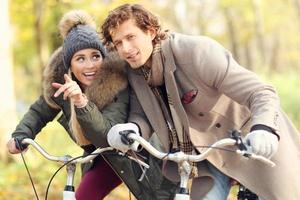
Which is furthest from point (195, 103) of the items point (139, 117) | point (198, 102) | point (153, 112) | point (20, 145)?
point (20, 145)

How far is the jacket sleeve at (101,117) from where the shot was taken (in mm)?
A: 3604

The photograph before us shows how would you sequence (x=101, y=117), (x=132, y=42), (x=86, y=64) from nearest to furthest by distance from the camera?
1. (x=132, y=42)
2. (x=101, y=117)
3. (x=86, y=64)

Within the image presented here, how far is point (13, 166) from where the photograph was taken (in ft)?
31.3

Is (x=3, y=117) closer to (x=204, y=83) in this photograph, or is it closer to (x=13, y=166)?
(x=13, y=166)

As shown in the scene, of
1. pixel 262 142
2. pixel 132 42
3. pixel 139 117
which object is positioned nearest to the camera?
pixel 262 142

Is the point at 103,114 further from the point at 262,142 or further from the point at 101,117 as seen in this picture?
the point at 262,142

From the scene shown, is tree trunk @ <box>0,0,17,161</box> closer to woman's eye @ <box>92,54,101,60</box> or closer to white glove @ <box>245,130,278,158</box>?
woman's eye @ <box>92,54,101,60</box>

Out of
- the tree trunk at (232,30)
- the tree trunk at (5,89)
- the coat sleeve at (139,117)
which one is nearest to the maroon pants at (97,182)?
the coat sleeve at (139,117)

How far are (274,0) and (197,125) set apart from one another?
23314mm

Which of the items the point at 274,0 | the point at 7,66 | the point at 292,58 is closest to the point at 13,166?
the point at 7,66

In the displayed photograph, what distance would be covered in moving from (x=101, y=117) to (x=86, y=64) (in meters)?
0.51

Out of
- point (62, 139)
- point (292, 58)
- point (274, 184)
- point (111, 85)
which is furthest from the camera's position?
point (292, 58)

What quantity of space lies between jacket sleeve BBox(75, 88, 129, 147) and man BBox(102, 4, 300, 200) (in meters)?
0.13

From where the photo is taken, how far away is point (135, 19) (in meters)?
3.61
